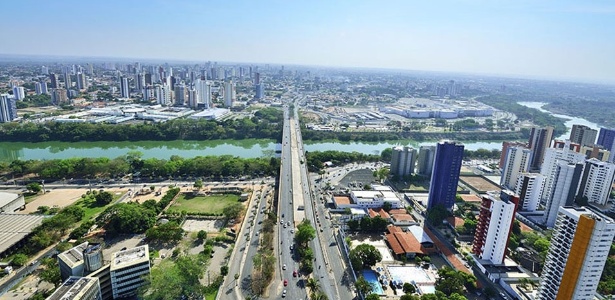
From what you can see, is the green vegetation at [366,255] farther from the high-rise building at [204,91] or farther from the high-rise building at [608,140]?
the high-rise building at [204,91]

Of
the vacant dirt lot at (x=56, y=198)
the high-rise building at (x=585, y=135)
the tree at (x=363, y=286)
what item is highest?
the high-rise building at (x=585, y=135)

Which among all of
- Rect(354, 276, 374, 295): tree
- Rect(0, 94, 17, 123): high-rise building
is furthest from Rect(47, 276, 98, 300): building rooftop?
Rect(0, 94, 17, 123): high-rise building

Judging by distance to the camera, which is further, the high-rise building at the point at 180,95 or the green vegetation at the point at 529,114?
the high-rise building at the point at 180,95

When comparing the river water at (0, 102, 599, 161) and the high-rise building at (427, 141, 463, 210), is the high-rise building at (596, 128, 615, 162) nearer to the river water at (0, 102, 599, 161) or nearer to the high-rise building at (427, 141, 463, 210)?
the river water at (0, 102, 599, 161)

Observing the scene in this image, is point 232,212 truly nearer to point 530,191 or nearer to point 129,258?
point 129,258

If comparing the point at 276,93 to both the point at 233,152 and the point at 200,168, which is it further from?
the point at 200,168

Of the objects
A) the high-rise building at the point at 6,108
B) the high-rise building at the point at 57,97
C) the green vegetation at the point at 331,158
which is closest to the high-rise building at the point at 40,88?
the high-rise building at the point at 57,97
